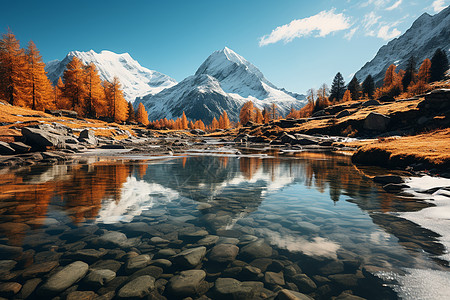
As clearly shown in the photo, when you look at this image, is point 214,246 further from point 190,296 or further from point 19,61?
point 19,61

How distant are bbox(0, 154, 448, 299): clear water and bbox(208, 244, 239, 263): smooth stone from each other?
0.16 metres

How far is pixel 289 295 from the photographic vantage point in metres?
3.01

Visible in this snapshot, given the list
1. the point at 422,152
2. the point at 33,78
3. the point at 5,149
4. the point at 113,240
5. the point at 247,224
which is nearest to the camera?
the point at 113,240

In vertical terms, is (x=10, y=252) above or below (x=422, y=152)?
below

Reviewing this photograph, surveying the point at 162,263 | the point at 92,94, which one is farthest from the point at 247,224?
the point at 92,94

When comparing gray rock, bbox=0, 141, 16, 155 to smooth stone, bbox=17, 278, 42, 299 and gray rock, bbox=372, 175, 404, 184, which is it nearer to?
smooth stone, bbox=17, 278, 42, 299

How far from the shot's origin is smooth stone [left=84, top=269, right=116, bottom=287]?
10.8 ft

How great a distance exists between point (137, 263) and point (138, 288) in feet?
2.64

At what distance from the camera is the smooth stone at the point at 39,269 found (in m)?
3.43

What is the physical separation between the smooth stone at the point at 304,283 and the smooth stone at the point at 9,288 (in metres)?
4.40

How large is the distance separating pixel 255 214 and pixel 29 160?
21.9 m

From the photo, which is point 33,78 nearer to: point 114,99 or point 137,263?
point 114,99

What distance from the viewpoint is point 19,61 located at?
45.2m

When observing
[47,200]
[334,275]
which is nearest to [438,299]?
[334,275]
